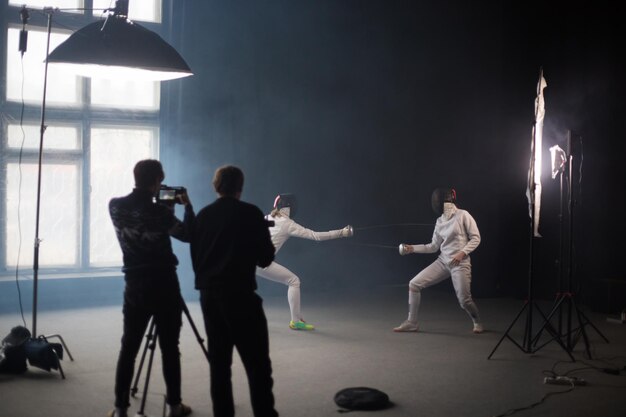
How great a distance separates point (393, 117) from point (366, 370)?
5.41 meters

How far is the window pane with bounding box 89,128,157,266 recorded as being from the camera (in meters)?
8.70

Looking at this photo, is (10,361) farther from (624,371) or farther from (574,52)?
(574,52)

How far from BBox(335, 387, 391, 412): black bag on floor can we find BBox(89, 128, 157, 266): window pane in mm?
4980

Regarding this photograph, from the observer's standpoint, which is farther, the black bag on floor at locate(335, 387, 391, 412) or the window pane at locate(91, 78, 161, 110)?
the window pane at locate(91, 78, 161, 110)

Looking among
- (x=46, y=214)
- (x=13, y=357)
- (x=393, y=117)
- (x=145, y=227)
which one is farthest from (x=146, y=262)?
(x=393, y=117)

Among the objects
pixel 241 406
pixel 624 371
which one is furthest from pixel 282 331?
pixel 624 371

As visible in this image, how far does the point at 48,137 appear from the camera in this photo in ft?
27.7

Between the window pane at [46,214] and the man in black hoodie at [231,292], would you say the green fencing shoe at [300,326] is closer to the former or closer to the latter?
the window pane at [46,214]

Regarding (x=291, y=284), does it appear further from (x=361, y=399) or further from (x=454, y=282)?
(x=361, y=399)

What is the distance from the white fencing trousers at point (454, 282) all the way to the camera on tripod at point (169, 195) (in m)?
3.65

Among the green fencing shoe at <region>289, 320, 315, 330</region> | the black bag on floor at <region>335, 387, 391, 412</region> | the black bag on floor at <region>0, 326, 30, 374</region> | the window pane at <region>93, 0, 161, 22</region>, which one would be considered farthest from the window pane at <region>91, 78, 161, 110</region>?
the black bag on floor at <region>335, 387, 391, 412</region>

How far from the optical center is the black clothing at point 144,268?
3.85 metres

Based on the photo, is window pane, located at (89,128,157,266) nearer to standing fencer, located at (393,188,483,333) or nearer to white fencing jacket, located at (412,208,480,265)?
standing fencer, located at (393,188,483,333)

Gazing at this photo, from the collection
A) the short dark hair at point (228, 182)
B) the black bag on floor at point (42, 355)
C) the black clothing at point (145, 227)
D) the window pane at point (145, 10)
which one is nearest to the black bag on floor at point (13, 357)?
the black bag on floor at point (42, 355)
